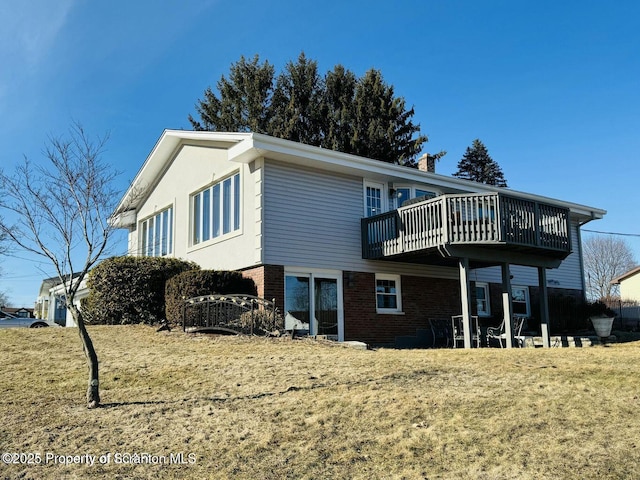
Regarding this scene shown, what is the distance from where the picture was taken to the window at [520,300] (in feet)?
69.8

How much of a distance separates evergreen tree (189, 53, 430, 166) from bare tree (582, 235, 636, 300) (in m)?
32.1

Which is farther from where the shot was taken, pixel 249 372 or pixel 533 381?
pixel 249 372

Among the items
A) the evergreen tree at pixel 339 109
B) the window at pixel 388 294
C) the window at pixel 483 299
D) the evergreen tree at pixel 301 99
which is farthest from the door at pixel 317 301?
the evergreen tree at pixel 301 99

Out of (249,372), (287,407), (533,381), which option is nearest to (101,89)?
(249,372)

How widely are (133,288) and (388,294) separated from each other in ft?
24.6

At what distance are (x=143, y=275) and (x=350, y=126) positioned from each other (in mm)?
22922

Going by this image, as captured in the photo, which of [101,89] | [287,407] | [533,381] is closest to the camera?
[287,407]

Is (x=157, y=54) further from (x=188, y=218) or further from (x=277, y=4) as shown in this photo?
(x=188, y=218)

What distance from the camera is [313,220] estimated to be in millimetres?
16016

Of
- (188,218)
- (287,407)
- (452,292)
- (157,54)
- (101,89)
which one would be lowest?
(287,407)

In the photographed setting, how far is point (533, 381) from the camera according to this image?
8188 mm

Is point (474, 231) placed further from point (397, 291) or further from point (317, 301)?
point (317, 301)

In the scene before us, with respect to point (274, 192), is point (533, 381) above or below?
below

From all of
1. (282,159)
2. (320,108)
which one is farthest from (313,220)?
(320,108)
